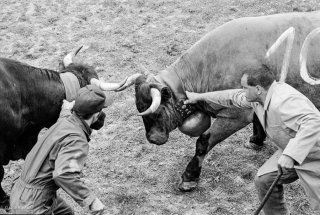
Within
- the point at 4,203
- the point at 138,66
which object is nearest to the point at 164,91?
the point at 4,203

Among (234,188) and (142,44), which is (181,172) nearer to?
(234,188)

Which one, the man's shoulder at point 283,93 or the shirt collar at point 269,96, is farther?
the shirt collar at point 269,96

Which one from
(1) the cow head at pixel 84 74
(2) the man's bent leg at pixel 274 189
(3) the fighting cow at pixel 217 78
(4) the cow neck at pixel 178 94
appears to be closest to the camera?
(2) the man's bent leg at pixel 274 189

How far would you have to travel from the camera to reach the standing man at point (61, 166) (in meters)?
4.85

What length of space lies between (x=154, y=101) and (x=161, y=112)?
14.0 inches

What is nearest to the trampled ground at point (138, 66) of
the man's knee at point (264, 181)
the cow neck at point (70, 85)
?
the man's knee at point (264, 181)

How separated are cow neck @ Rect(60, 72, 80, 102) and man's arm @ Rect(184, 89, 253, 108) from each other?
140 centimetres

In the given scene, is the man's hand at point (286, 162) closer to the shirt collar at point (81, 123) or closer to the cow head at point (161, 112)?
the shirt collar at point (81, 123)

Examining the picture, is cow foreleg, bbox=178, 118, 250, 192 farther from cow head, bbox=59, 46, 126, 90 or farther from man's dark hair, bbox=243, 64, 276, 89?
man's dark hair, bbox=243, 64, 276, 89

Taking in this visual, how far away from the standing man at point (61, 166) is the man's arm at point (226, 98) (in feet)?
5.03

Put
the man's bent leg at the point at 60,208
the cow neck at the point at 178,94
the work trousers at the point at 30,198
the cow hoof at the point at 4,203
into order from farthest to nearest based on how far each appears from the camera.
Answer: the cow neck at the point at 178,94
the cow hoof at the point at 4,203
the man's bent leg at the point at 60,208
the work trousers at the point at 30,198

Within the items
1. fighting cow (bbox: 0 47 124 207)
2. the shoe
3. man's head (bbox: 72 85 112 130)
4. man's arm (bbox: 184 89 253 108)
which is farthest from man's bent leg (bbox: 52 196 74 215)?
the shoe

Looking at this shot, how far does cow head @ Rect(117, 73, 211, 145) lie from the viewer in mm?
6945

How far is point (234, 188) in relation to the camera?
7047mm
